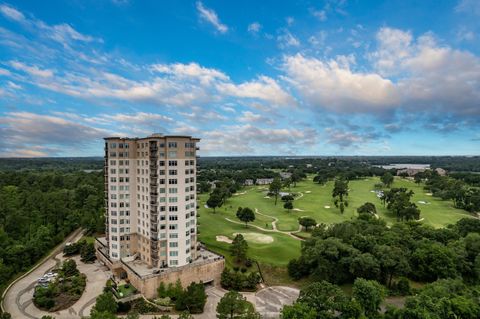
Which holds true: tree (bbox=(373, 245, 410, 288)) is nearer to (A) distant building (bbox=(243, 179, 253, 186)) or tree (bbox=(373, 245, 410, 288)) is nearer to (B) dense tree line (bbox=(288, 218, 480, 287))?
(B) dense tree line (bbox=(288, 218, 480, 287))

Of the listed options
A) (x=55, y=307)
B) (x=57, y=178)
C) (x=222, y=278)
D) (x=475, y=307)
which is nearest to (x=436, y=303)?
(x=475, y=307)

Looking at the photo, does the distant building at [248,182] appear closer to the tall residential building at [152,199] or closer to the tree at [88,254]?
the tree at [88,254]

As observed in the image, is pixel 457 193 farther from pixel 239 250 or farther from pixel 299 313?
Answer: pixel 299 313

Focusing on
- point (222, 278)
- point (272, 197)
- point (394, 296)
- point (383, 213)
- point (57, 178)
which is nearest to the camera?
point (394, 296)

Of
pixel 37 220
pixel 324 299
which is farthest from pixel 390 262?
pixel 37 220

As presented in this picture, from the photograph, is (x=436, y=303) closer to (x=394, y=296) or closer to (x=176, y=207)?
(x=394, y=296)

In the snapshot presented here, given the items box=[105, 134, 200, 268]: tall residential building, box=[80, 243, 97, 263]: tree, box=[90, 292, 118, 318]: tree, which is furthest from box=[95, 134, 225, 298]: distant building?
box=[90, 292, 118, 318]: tree
